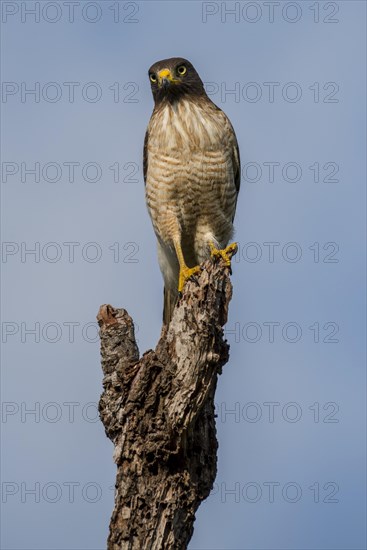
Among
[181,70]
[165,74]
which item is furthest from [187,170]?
[181,70]

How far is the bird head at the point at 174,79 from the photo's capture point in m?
10.6

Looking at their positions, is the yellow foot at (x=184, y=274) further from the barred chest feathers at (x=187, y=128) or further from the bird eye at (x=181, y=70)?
the bird eye at (x=181, y=70)

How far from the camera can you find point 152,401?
7477 millimetres

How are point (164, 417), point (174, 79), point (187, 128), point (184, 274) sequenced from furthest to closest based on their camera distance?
point (174, 79), point (187, 128), point (184, 274), point (164, 417)

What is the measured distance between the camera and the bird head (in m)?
10.6

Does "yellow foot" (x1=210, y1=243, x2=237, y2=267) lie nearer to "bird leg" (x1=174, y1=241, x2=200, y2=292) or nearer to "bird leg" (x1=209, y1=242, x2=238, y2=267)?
"bird leg" (x1=209, y1=242, x2=238, y2=267)

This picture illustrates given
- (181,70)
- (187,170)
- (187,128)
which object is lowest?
(187,170)

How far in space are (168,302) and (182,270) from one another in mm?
977

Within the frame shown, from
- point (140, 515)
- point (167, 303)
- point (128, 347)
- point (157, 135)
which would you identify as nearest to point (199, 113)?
point (157, 135)

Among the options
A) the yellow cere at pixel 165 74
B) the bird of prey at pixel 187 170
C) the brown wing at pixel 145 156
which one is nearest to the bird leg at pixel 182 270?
the bird of prey at pixel 187 170

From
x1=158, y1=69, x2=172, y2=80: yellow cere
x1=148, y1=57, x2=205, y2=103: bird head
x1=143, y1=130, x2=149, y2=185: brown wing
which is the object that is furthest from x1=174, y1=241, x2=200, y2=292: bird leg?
x1=158, y1=69, x2=172, y2=80: yellow cere

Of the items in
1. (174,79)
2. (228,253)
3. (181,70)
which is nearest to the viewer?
Answer: (228,253)

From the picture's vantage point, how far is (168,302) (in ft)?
36.2

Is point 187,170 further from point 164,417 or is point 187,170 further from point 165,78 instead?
point 164,417
